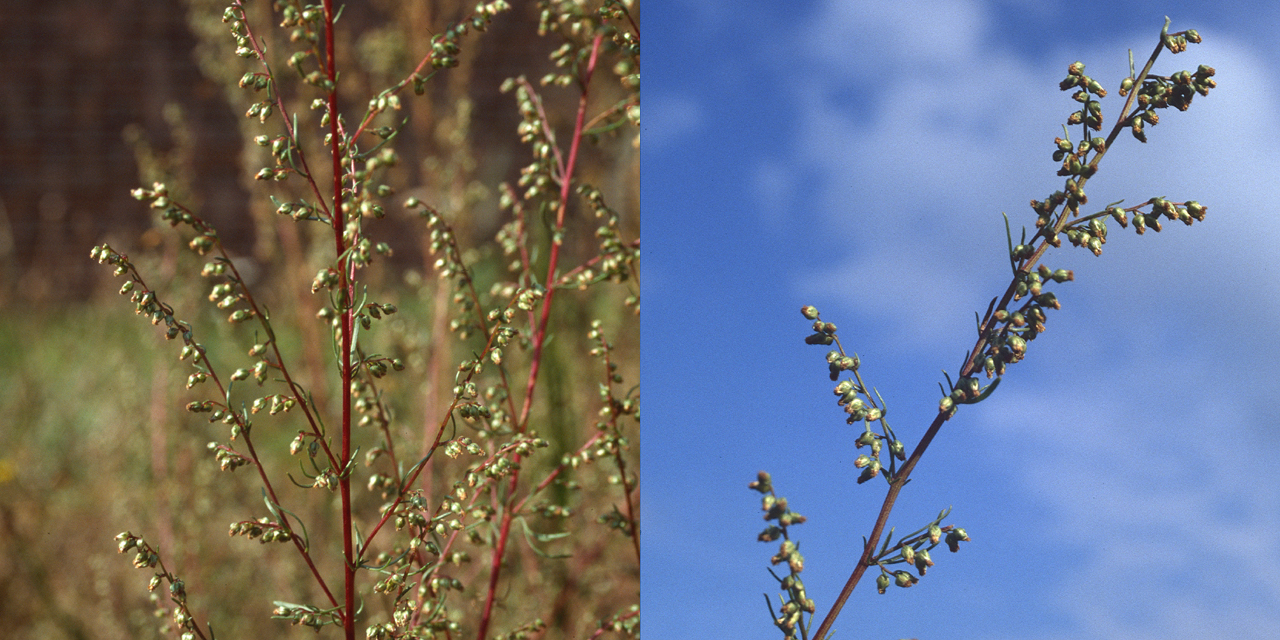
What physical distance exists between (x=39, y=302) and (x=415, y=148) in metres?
1.34

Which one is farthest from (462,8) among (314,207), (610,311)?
(314,207)

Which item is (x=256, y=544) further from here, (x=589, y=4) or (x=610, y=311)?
(x=589, y=4)

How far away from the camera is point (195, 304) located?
73.2 inches

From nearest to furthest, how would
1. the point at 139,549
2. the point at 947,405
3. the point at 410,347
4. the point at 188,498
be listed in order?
1. the point at 947,405
2. the point at 139,549
3. the point at 410,347
4. the point at 188,498

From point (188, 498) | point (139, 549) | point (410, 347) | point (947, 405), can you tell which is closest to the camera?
point (947, 405)

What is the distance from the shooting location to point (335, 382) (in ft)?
8.16

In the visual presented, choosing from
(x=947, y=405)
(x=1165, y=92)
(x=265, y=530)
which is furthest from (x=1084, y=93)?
(x=265, y=530)

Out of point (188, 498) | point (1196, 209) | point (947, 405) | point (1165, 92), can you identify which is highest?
point (188, 498)

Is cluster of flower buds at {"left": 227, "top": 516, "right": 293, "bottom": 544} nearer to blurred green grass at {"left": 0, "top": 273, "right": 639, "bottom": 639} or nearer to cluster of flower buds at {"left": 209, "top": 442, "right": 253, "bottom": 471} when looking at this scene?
cluster of flower buds at {"left": 209, "top": 442, "right": 253, "bottom": 471}

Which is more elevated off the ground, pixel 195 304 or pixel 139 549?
pixel 195 304

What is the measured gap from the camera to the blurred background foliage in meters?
1.69

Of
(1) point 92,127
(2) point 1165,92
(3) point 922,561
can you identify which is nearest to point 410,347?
(3) point 922,561

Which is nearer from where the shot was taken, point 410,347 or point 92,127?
point 410,347

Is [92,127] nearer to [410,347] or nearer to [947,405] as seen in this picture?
[410,347]
